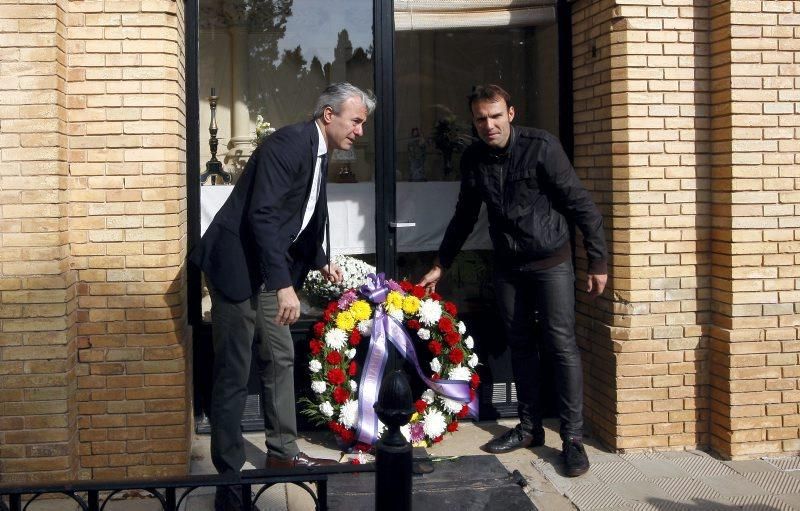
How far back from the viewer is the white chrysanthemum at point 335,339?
5289 mm

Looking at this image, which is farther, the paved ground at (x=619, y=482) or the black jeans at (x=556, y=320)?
the black jeans at (x=556, y=320)

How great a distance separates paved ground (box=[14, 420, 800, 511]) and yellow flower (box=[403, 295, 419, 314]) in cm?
84

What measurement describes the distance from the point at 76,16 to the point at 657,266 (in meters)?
3.47

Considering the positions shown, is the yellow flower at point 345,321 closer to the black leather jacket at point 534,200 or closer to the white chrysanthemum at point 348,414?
the white chrysanthemum at point 348,414

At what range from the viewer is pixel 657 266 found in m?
5.17

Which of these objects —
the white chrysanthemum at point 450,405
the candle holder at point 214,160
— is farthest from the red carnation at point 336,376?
the candle holder at point 214,160

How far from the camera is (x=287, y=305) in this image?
163 inches

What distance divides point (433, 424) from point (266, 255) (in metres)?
1.70

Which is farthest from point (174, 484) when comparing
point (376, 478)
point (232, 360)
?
point (232, 360)

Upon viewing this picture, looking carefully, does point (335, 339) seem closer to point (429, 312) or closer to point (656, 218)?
point (429, 312)

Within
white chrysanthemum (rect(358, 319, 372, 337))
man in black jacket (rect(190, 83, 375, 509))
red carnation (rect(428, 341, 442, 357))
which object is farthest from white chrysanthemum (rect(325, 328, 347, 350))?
man in black jacket (rect(190, 83, 375, 509))

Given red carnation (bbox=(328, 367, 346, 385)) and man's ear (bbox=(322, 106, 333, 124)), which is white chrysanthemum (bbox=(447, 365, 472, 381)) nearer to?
red carnation (bbox=(328, 367, 346, 385))

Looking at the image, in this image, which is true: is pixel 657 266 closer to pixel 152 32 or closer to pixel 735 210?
pixel 735 210

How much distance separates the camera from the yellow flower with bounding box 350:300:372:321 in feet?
17.5
